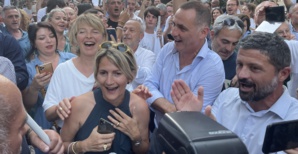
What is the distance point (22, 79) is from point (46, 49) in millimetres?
763

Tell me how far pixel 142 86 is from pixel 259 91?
1002mm

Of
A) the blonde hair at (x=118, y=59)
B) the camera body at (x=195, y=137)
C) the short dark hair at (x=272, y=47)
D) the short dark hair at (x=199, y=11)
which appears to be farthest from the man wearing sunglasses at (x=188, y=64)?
the camera body at (x=195, y=137)

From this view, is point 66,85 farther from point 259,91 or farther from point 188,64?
point 259,91

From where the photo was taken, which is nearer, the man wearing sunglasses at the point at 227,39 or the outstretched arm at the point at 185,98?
the outstretched arm at the point at 185,98

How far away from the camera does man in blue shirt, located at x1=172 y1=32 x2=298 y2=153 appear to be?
211 cm

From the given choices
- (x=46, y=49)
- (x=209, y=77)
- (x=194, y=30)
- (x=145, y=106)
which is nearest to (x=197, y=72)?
(x=209, y=77)

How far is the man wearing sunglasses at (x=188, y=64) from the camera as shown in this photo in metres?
2.94

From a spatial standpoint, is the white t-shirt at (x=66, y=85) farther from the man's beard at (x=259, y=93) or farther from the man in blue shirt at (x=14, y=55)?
the man's beard at (x=259, y=93)

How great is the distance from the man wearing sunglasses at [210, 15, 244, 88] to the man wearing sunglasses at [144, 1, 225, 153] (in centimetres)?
74

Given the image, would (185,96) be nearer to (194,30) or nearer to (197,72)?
(197,72)

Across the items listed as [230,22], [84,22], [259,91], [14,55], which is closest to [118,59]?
[84,22]

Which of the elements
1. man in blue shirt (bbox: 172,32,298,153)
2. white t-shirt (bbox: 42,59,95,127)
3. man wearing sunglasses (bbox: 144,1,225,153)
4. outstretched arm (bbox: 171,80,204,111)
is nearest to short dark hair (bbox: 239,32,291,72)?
man in blue shirt (bbox: 172,32,298,153)

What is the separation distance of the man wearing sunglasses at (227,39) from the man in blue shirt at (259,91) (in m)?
1.57

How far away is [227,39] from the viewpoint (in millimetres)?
3857
